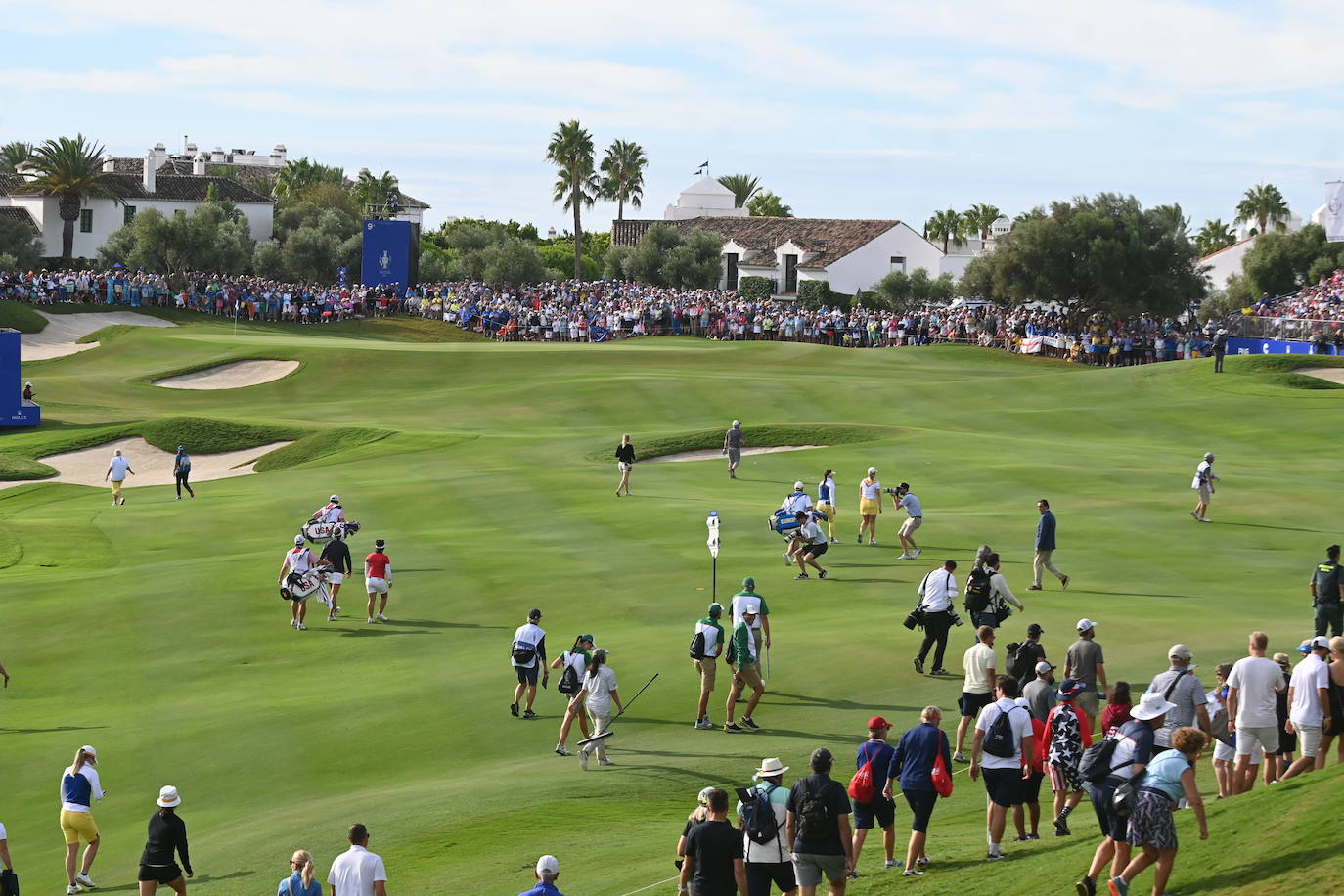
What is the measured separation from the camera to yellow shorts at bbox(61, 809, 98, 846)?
1666cm

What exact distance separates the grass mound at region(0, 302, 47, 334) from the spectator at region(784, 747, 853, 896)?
67240 mm

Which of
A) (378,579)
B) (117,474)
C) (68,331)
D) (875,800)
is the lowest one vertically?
(117,474)

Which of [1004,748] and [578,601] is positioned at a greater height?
[1004,748]

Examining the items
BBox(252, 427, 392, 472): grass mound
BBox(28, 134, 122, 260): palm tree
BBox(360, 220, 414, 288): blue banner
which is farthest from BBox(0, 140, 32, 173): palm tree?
BBox(252, 427, 392, 472): grass mound

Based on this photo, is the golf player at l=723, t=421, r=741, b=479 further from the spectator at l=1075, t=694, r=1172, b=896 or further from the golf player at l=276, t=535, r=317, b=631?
the spectator at l=1075, t=694, r=1172, b=896

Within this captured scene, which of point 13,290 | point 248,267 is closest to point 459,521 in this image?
point 13,290

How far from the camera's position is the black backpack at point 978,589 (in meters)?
21.3

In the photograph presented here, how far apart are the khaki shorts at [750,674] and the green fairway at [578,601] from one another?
1.83 ft

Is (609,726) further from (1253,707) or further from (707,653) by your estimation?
(1253,707)

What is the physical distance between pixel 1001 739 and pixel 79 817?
378 inches

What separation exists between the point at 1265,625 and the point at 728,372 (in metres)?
38.7

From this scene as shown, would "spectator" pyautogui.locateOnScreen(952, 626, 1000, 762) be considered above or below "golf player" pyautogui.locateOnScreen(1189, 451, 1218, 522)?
below

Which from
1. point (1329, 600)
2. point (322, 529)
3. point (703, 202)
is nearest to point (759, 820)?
point (1329, 600)

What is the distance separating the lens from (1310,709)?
582 inches
